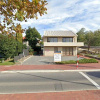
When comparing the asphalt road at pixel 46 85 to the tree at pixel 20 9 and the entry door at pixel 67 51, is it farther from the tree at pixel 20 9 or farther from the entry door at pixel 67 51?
the entry door at pixel 67 51

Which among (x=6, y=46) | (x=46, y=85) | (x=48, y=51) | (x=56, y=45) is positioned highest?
(x=56, y=45)

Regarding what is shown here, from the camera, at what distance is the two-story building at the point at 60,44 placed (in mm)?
23156

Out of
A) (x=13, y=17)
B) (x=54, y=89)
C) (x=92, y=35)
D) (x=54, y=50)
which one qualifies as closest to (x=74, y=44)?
(x=54, y=50)

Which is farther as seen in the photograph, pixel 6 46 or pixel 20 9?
pixel 6 46

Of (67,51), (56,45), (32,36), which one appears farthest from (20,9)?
(32,36)

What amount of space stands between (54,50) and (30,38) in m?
9.70

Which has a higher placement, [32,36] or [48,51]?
[32,36]

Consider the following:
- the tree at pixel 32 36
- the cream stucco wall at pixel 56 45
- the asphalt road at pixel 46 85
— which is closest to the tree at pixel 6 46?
the cream stucco wall at pixel 56 45

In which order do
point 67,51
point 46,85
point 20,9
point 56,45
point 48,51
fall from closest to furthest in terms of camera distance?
point 20,9 < point 46,85 < point 56,45 < point 48,51 < point 67,51

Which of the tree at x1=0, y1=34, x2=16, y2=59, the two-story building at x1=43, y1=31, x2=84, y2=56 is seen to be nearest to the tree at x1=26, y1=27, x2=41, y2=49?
the two-story building at x1=43, y1=31, x2=84, y2=56

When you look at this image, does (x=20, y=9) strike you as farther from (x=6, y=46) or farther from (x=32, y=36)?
(x=32, y=36)

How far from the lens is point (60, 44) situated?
76.0 feet

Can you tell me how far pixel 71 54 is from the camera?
24.7m

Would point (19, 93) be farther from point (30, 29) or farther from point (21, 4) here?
point (30, 29)
